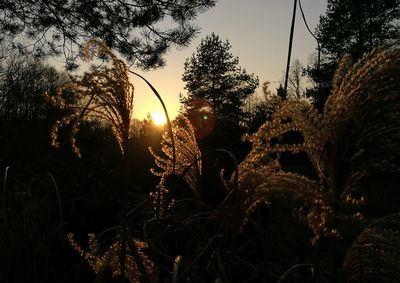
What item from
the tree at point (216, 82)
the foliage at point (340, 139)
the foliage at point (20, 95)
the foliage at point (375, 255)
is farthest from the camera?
the tree at point (216, 82)

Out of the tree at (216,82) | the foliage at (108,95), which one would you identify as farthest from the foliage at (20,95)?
the tree at (216,82)

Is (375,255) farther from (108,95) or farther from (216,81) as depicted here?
(216,81)

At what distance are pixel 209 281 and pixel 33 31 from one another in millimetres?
7293

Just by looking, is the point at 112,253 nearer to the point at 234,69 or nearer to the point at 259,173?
the point at 259,173

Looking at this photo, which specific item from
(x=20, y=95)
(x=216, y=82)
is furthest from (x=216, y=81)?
(x=20, y=95)

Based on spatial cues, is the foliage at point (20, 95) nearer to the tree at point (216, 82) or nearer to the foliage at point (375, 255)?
the foliage at point (375, 255)

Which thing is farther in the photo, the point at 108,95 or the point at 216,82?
the point at 216,82

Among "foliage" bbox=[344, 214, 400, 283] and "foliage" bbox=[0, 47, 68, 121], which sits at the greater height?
"foliage" bbox=[0, 47, 68, 121]

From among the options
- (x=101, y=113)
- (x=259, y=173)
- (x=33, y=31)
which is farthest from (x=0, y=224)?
(x=33, y=31)

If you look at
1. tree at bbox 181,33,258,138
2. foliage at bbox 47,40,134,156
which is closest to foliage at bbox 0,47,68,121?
foliage at bbox 47,40,134,156

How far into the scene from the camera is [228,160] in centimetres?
1199

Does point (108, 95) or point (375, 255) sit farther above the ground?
point (108, 95)

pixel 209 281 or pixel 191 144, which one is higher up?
pixel 191 144

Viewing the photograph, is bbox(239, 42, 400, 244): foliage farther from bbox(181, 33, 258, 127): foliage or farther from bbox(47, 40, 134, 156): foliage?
bbox(181, 33, 258, 127): foliage
